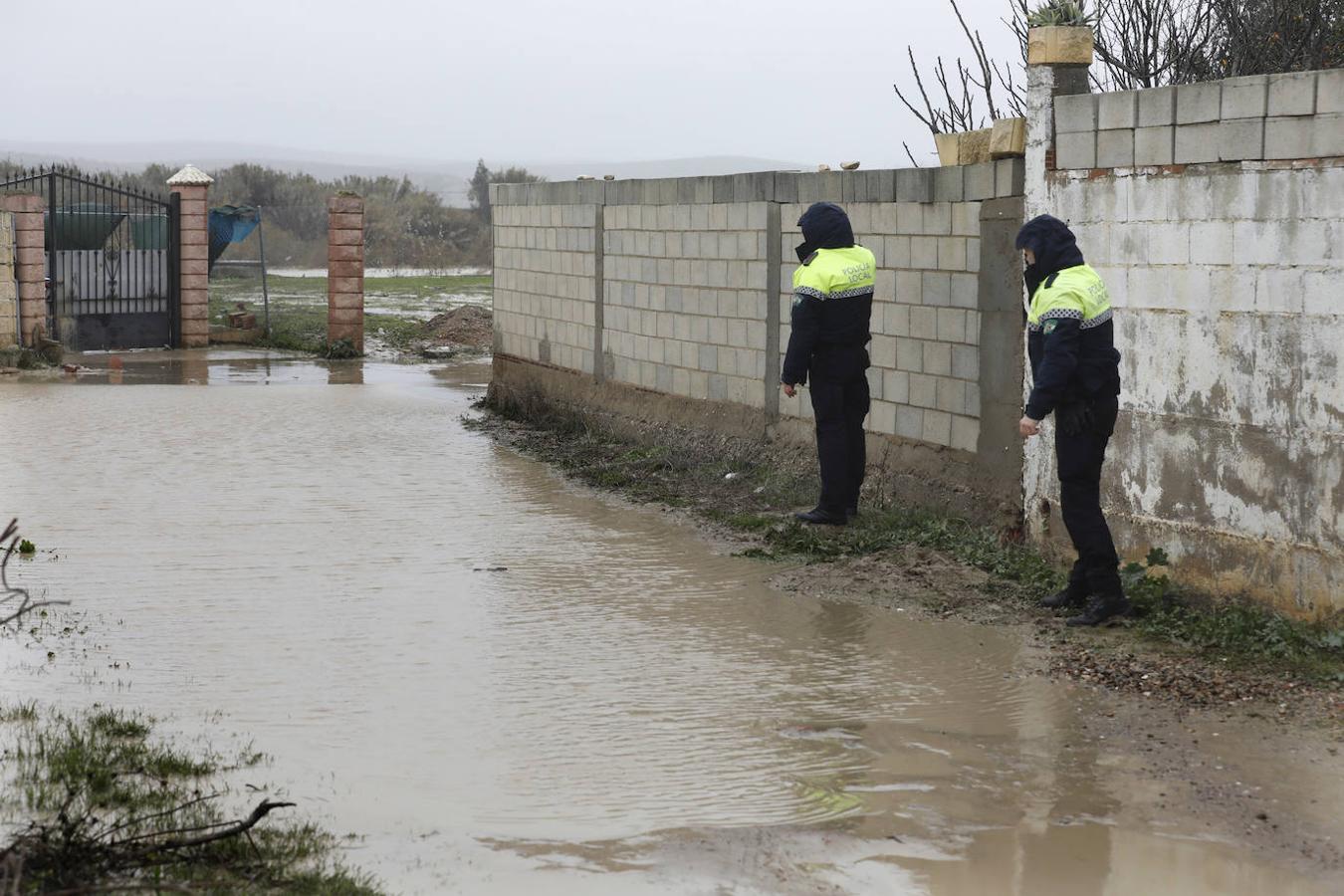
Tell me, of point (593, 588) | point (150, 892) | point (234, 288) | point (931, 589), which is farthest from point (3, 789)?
point (234, 288)

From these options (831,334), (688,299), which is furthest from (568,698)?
(688,299)

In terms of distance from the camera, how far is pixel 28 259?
66.9 feet

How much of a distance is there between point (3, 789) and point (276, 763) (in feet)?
2.74

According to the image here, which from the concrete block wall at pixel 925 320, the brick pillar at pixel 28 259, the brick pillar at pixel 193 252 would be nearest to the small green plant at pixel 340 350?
the brick pillar at pixel 193 252

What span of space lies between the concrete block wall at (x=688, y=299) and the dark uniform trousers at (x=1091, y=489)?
4.31 m

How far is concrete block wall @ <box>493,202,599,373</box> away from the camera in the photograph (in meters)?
14.4

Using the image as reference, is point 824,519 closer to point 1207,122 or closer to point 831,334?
point 831,334

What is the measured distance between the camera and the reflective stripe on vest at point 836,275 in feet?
30.8

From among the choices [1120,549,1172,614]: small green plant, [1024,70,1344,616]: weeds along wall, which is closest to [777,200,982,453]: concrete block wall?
[1024,70,1344,616]: weeds along wall

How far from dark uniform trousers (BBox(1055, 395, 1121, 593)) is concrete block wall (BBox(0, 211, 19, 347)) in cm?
1566

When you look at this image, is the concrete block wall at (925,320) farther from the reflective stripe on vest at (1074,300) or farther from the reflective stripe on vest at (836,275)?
the reflective stripe on vest at (1074,300)

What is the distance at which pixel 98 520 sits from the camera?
9914 millimetres

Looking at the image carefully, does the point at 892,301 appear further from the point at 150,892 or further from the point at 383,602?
the point at 150,892

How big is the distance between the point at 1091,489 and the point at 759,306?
14.9 ft
